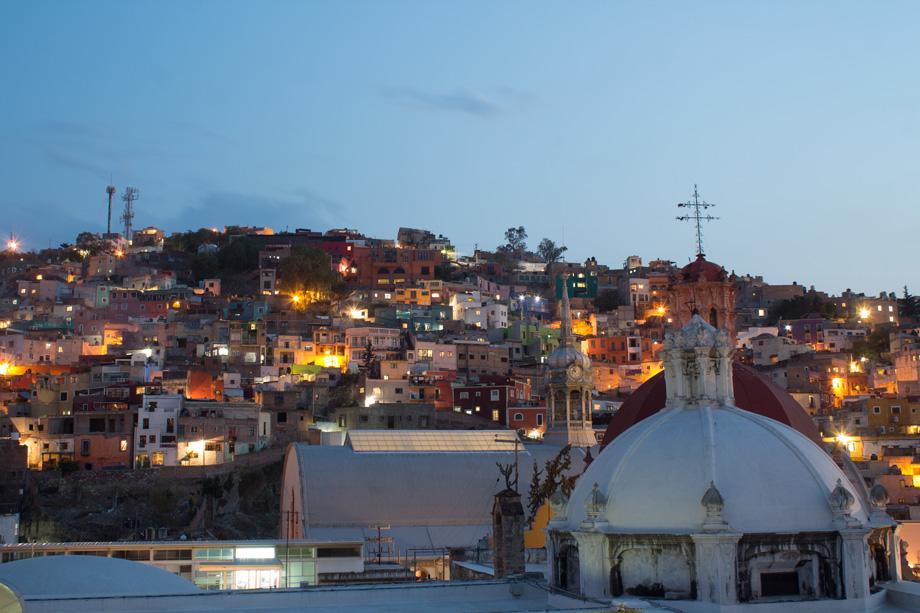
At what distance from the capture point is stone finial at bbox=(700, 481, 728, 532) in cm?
2098

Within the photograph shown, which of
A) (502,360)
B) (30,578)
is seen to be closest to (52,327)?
(502,360)

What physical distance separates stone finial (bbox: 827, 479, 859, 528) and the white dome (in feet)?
0.38

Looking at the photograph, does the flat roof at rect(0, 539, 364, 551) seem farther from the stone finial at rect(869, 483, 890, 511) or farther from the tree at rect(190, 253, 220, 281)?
the tree at rect(190, 253, 220, 281)

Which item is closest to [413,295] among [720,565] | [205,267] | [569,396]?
[205,267]

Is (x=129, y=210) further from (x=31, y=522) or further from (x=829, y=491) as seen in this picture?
(x=829, y=491)

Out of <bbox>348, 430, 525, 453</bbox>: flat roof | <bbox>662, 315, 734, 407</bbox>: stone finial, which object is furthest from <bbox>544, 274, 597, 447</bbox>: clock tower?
<bbox>662, 315, 734, 407</bbox>: stone finial

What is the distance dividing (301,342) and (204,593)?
249 ft

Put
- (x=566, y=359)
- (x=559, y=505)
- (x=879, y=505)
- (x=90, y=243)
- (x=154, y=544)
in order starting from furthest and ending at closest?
(x=90, y=243) < (x=566, y=359) < (x=154, y=544) < (x=559, y=505) < (x=879, y=505)

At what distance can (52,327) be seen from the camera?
105750 mm

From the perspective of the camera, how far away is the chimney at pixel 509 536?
88.4ft

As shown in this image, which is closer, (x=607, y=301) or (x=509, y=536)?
(x=509, y=536)

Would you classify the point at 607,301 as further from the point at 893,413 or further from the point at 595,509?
the point at 595,509

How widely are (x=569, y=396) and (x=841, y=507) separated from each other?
35.8 m

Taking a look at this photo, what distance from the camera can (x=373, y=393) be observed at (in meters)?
85.8
